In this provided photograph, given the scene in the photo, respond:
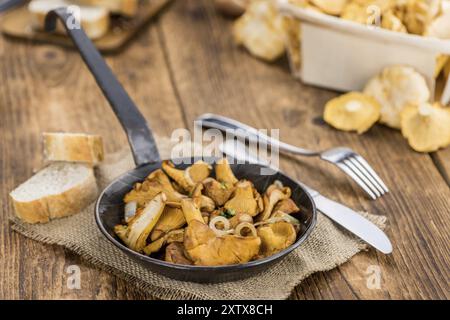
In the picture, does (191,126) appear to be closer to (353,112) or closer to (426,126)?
(353,112)

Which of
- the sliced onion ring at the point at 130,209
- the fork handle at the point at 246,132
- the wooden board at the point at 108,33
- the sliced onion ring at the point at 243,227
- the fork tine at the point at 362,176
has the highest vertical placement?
the sliced onion ring at the point at 243,227

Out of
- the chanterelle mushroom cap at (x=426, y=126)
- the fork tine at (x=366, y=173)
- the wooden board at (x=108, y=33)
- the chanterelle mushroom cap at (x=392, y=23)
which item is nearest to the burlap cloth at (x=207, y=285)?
the fork tine at (x=366, y=173)

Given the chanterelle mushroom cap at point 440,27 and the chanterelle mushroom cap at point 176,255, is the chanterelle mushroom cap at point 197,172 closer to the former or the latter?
the chanterelle mushroom cap at point 176,255

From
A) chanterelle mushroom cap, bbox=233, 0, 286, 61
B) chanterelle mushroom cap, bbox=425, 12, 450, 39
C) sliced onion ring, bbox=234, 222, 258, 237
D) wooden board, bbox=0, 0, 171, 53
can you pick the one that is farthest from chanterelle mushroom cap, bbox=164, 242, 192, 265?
wooden board, bbox=0, 0, 171, 53

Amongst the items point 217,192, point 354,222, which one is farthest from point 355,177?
point 217,192

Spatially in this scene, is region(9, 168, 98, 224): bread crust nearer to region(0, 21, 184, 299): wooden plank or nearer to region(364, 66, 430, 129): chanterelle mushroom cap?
region(0, 21, 184, 299): wooden plank

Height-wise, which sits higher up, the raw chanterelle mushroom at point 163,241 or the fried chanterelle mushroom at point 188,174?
the raw chanterelle mushroom at point 163,241

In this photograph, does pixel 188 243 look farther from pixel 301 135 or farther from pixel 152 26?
pixel 152 26
